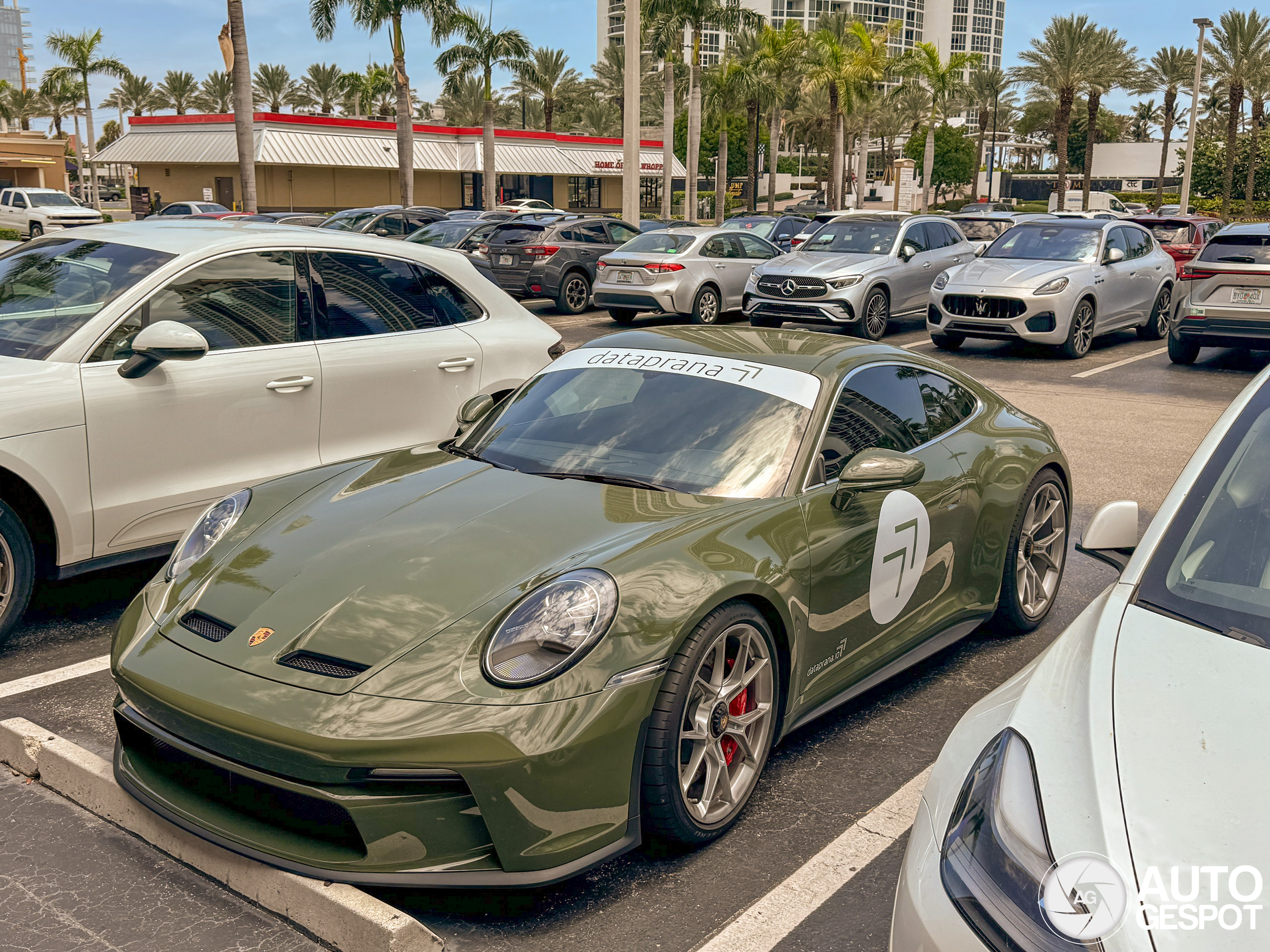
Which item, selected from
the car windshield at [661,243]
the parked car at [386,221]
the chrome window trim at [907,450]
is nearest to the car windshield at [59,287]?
the chrome window trim at [907,450]

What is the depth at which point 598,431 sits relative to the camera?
14.1 ft

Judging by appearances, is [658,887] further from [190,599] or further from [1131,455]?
[1131,455]

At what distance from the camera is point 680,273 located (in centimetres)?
1762

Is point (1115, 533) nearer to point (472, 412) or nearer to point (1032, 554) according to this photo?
point (1032, 554)

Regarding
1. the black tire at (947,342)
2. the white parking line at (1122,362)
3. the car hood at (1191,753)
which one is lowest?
the white parking line at (1122,362)

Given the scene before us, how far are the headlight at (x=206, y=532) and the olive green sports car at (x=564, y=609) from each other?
2 cm

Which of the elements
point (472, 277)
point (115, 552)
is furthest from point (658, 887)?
point (472, 277)

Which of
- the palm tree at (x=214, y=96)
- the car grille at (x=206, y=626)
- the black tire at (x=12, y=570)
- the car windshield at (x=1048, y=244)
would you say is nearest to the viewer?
the car grille at (x=206, y=626)

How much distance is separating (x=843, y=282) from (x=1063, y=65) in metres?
44.9

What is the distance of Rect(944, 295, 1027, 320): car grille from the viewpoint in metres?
14.5

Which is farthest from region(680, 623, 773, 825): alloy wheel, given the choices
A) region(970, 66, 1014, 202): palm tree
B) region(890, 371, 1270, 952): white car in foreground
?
region(970, 66, 1014, 202): palm tree

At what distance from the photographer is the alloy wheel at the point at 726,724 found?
3346 mm

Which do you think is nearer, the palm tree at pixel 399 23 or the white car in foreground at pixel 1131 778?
the white car in foreground at pixel 1131 778

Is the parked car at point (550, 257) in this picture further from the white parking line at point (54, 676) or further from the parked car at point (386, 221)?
the white parking line at point (54, 676)
